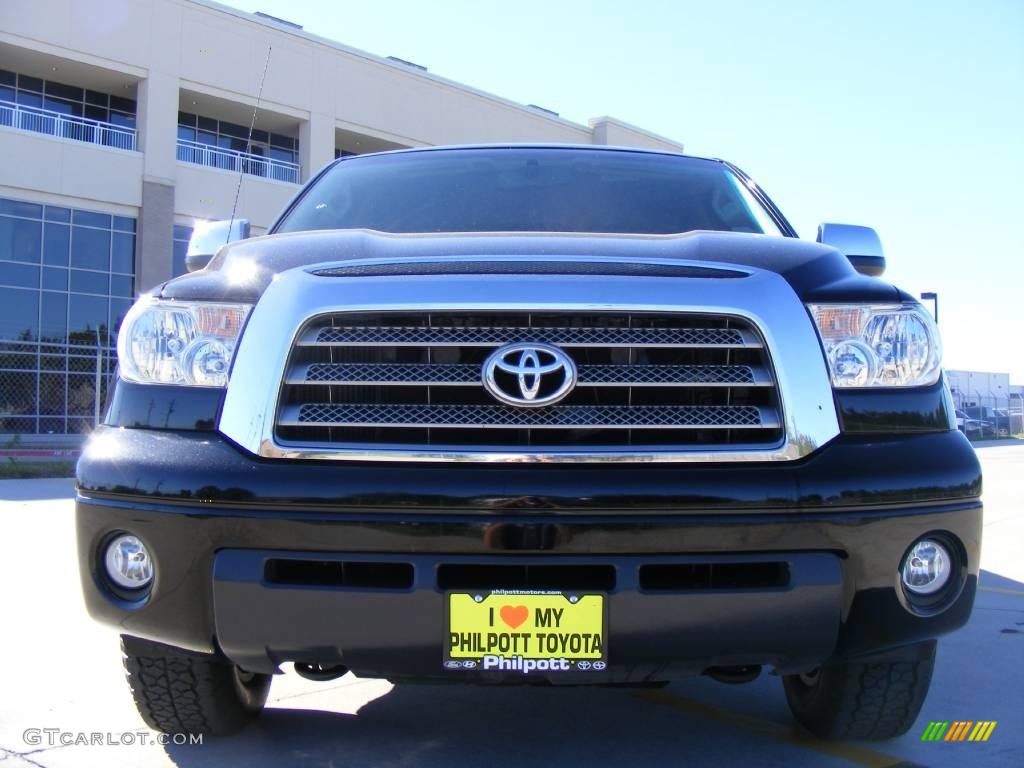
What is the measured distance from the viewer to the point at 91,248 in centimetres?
2669

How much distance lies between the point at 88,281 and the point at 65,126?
4.49m

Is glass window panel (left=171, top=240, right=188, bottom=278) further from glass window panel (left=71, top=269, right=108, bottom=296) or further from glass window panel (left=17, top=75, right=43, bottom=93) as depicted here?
glass window panel (left=17, top=75, right=43, bottom=93)

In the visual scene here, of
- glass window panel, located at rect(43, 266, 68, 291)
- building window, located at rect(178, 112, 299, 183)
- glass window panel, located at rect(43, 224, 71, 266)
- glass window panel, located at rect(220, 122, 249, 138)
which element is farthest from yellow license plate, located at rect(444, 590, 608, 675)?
glass window panel, located at rect(220, 122, 249, 138)

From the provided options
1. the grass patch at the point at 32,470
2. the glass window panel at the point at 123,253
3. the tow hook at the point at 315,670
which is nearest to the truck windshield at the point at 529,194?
the tow hook at the point at 315,670

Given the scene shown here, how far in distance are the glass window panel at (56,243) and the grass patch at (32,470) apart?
12350 millimetres

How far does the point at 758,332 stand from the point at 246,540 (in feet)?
4.32

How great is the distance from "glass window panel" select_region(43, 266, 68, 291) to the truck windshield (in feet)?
81.8

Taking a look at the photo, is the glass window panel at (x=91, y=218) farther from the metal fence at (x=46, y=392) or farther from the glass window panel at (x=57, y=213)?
the metal fence at (x=46, y=392)

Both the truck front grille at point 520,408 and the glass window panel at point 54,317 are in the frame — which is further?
the glass window panel at point 54,317

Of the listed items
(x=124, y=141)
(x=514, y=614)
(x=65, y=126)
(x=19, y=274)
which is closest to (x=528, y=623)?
(x=514, y=614)

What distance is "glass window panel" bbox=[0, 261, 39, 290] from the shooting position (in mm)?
25234

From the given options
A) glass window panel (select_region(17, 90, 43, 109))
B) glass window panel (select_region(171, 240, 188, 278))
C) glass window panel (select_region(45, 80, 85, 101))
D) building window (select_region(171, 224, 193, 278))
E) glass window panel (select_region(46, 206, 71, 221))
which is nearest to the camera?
glass window panel (select_region(46, 206, 71, 221))

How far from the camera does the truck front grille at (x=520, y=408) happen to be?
225cm

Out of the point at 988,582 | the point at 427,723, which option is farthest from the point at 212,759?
the point at 988,582
